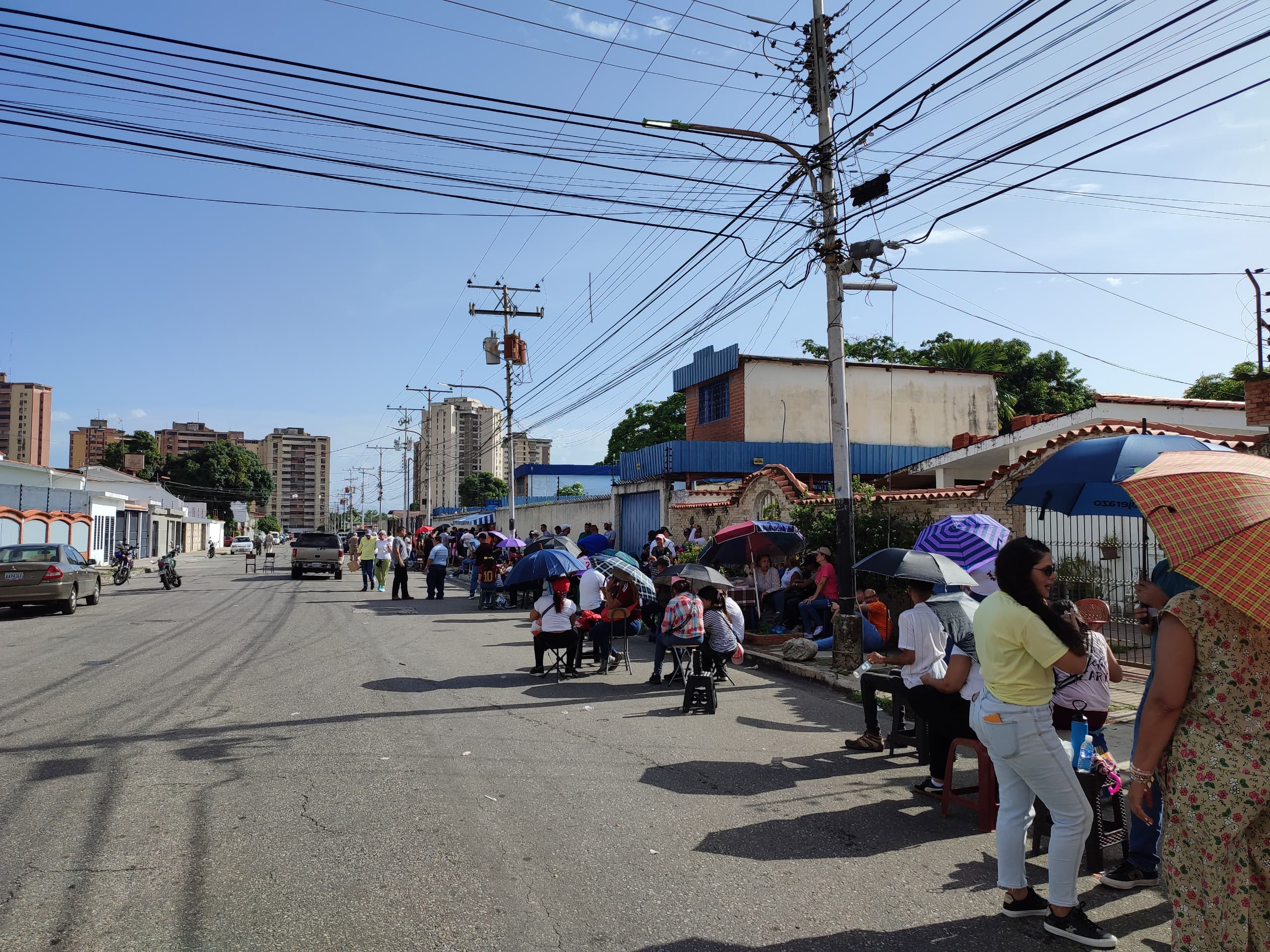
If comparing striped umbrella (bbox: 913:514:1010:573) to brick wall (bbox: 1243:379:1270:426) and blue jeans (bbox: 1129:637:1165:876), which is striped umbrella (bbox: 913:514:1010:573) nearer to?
blue jeans (bbox: 1129:637:1165:876)

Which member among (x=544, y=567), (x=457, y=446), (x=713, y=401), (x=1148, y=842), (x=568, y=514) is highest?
(x=457, y=446)

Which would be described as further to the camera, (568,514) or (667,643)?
(568,514)

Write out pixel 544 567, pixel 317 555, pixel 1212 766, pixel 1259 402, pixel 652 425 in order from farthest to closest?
pixel 652 425
pixel 317 555
pixel 1259 402
pixel 544 567
pixel 1212 766

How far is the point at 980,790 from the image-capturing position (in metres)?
5.69

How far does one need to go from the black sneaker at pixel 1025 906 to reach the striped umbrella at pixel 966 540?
474cm

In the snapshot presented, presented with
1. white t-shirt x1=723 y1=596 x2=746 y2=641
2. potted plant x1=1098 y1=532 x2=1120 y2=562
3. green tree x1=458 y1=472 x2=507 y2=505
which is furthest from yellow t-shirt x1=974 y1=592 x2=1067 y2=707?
green tree x1=458 y1=472 x2=507 y2=505

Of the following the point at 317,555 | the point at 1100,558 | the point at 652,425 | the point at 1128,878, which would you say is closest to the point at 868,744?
the point at 1128,878

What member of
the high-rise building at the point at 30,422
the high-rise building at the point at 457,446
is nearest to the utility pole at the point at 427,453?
the high-rise building at the point at 457,446

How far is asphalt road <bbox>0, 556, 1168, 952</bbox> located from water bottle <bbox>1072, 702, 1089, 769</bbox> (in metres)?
0.71

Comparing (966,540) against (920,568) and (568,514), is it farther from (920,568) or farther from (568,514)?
(568,514)

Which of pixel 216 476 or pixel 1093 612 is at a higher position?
pixel 216 476

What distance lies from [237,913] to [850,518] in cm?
983

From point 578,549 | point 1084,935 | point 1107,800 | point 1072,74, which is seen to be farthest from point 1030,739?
point 578,549

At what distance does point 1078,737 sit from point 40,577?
65.3ft
